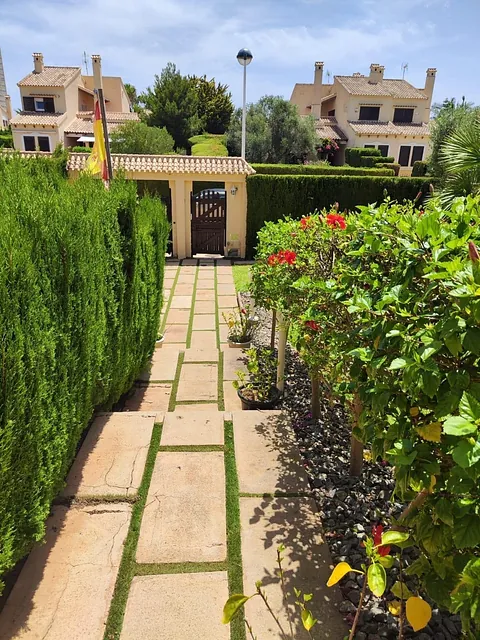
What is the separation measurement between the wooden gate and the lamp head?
4.70 metres

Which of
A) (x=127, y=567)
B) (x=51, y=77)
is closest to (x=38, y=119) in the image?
(x=51, y=77)

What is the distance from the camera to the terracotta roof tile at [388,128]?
1387 inches

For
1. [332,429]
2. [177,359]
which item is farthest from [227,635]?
[177,359]

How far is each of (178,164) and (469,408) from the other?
14568mm

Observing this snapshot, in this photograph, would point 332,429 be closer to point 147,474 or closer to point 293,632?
point 147,474

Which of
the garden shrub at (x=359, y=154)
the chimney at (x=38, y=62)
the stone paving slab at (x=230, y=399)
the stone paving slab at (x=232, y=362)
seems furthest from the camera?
the chimney at (x=38, y=62)

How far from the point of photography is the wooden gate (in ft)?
48.2

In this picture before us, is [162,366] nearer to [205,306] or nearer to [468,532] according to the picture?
[205,306]

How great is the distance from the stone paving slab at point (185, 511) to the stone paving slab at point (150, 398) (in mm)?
1417

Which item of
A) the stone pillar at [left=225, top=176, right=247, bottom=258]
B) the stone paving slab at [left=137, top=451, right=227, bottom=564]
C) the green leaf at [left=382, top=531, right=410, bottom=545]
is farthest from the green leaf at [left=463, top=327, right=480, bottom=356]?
the stone pillar at [left=225, top=176, right=247, bottom=258]

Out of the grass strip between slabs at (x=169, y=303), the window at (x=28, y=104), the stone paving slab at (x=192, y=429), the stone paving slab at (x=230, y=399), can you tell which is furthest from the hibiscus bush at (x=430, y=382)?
the window at (x=28, y=104)

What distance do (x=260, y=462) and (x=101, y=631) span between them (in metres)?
1.74

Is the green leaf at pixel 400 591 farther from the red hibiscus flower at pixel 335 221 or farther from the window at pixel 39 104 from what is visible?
the window at pixel 39 104

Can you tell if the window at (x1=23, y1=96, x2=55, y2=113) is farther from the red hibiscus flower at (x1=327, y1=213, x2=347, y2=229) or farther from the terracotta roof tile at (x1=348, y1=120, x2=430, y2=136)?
the red hibiscus flower at (x1=327, y1=213, x2=347, y2=229)
